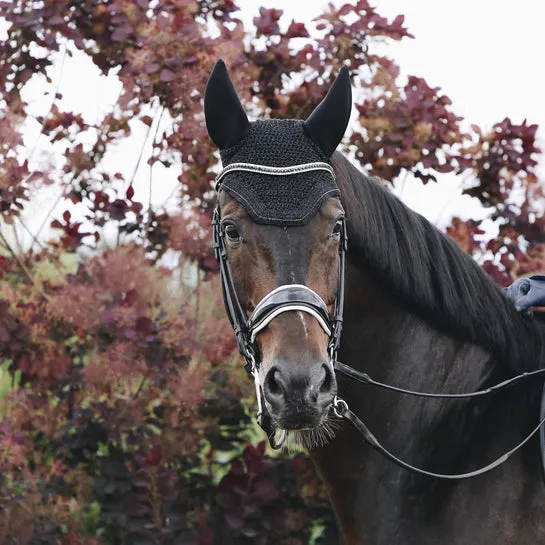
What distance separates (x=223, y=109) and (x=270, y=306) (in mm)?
711

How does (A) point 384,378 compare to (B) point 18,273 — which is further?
(B) point 18,273

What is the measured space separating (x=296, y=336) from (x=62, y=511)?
219 centimetres

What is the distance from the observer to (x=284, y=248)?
9.14 ft

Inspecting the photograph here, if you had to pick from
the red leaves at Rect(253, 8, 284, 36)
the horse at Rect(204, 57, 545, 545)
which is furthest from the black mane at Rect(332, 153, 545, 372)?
the red leaves at Rect(253, 8, 284, 36)

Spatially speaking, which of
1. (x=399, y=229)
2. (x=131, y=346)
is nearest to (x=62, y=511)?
(x=131, y=346)

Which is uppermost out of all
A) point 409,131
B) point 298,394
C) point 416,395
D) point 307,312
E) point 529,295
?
point 409,131

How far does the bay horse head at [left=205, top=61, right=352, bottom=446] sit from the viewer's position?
2652mm

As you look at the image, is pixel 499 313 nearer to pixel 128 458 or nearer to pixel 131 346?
pixel 131 346

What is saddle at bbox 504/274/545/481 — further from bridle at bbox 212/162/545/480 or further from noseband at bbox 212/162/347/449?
noseband at bbox 212/162/347/449

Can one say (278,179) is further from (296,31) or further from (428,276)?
(296,31)

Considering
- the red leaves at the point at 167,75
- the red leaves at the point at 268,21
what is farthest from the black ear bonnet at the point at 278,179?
the red leaves at the point at 268,21

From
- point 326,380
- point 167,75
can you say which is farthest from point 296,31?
point 326,380

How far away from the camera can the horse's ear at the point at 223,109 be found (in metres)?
2.97

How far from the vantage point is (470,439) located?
3.06 meters
